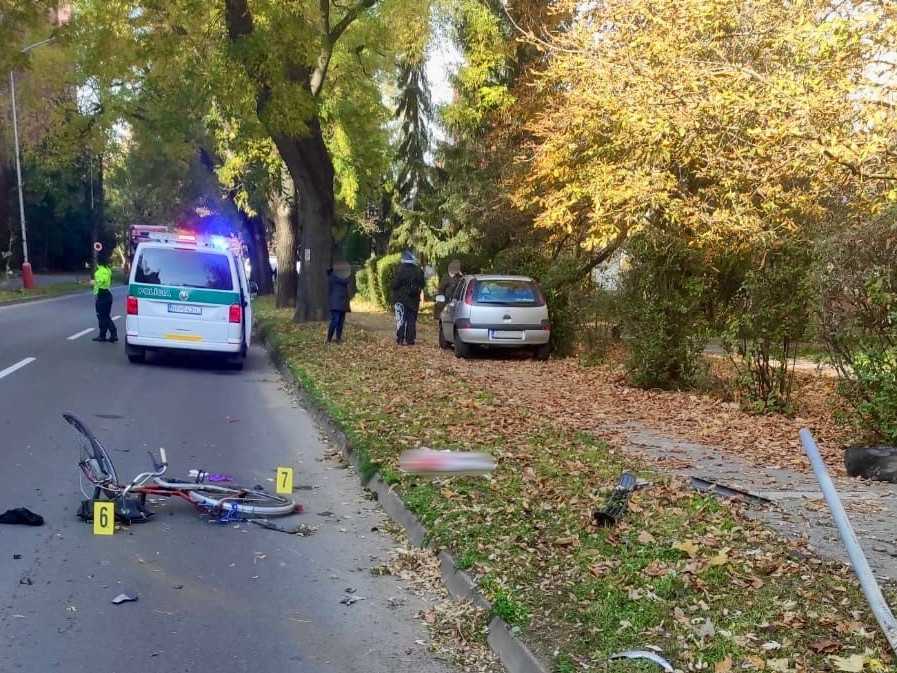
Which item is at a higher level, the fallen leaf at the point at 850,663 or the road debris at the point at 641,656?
the fallen leaf at the point at 850,663

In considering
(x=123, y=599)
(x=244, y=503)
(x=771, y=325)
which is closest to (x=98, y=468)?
(x=244, y=503)

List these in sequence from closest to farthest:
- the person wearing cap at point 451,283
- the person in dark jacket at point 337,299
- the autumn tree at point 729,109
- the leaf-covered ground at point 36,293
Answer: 1. the autumn tree at point 729,109
2. the person in dark jacket at point 337,299
3. the person wearing cap at point 451,283
4. the leaf-covered ground at point 36,293

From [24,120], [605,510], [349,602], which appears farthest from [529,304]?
[24,120]

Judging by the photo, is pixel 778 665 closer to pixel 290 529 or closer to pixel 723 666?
pixel 723 666

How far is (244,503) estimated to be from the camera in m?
7.04

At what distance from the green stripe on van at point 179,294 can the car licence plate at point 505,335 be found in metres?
4.99

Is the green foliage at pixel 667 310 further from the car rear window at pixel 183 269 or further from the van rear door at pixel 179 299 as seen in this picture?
the car rear window at pixel 183 269

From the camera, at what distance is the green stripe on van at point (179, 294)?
50.3 feet

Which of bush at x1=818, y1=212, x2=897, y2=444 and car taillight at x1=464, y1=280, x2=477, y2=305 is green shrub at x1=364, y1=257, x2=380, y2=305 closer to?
car taillight at x1=464, y1=280, x2=477, y2=305

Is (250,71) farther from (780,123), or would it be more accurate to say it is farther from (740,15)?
(780,123)

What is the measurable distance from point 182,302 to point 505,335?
19.7 ft

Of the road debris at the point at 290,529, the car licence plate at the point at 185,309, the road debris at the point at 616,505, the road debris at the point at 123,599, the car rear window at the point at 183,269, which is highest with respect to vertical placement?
the car rear window at the point at 183,269

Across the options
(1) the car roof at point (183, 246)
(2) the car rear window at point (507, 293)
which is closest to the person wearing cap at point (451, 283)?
(2) the car rear window at point (507, 293)

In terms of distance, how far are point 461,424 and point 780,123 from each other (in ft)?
16.2
